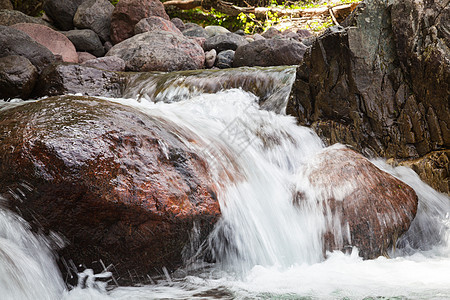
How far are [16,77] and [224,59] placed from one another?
4.22 metres

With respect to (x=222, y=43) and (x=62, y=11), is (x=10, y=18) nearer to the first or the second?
(x=62, y=11)

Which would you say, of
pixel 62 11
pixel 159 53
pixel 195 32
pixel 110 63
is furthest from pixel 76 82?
pixel 62 11

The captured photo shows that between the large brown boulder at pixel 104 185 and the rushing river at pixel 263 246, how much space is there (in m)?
0.12

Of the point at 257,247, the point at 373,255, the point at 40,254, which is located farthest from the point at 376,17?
the point at 40,254

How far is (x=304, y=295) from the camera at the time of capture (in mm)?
2199

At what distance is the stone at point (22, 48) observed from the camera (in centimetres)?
631

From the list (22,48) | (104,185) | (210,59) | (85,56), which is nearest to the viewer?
(104,185)

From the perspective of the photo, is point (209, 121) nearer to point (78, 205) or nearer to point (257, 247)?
point (257, 247)

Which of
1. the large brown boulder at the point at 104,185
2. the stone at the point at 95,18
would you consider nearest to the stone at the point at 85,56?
the stone at the point at 95,18

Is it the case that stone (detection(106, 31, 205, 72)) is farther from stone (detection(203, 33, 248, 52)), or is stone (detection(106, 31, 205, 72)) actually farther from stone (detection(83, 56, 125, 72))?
stone (detection(203, 33, 248, 52))

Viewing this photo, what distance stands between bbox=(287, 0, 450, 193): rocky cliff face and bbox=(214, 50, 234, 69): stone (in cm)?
429

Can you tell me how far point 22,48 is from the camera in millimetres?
6449

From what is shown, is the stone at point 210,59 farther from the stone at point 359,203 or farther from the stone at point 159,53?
the stone at point 359,203

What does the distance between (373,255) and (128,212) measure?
5.97ft
